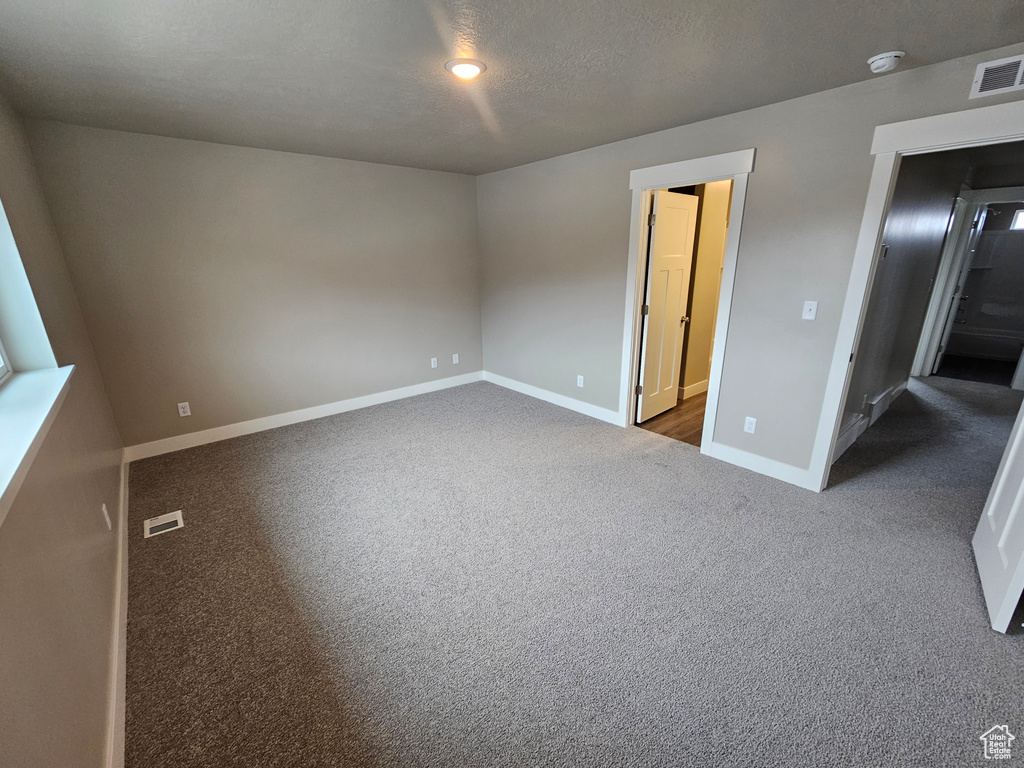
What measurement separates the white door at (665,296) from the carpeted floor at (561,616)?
919 mm

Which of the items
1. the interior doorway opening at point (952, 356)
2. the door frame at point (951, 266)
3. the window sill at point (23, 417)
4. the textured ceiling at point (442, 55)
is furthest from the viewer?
the door frame at point (951, 266)

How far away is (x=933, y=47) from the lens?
5.87 ft

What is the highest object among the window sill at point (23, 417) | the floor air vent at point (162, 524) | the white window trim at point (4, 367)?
the white window trim at point (4, 367)

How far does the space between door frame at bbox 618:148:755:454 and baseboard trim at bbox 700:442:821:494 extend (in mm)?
72

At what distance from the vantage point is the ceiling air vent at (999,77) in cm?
177

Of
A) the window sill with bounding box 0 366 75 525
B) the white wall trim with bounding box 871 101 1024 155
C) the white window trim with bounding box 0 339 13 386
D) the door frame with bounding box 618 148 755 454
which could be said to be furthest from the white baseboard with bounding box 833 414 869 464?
the white window trim with bounding box 0 339 13 386

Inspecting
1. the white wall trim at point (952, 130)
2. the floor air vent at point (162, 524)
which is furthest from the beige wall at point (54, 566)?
the white wall trim at point (952, 130)

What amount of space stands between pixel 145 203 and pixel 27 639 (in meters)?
3.18

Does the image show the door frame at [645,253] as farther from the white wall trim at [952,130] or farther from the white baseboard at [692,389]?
the white baseboard at [692,389]

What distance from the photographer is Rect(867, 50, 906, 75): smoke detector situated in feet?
5.98

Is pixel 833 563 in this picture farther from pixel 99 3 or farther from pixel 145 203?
pixel 145 203

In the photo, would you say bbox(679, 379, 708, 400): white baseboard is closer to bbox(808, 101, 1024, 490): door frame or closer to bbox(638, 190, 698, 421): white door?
bbox(638, 190, 698, 421): white door

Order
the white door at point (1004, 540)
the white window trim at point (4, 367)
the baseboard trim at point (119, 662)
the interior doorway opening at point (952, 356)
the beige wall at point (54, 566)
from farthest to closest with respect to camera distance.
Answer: the interior doorway opening at point (952, 356) → the white window trim at point (4, 367) → the white door at point (1004, 540) → the baseboard trim at point (119, 662) → the beige wall at point (54, 566)

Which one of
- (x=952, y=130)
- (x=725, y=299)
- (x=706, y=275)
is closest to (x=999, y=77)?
(x=952, y=130)
